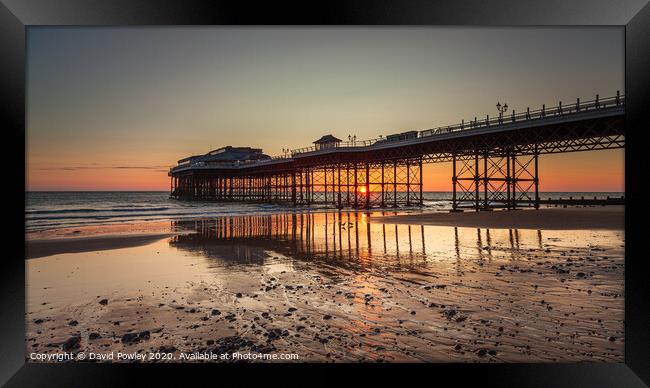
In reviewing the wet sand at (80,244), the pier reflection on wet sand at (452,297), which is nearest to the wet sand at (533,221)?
the pier reflection on wet sand at (452,297)

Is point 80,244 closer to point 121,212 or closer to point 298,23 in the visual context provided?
point 298,23

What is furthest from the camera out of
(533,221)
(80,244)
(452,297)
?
(533,221)

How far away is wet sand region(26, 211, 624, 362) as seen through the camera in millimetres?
4730

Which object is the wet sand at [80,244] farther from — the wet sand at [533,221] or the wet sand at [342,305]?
the wet sand at [533,221]

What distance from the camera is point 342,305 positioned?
6.30 metres

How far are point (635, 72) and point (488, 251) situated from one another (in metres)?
→ 7.13

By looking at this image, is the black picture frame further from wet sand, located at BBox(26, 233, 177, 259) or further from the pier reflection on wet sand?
wet sand, located at BBox(26, 233, 177, 259)

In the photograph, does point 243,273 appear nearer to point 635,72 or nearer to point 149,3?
point 149,3

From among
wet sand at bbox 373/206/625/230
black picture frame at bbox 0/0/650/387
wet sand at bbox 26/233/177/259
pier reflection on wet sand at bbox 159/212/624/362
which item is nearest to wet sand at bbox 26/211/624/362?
pier reflection on wet sand at bbox 159/212/624/362

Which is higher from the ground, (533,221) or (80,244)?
(533,221)

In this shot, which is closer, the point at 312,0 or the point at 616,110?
the point at 312,0

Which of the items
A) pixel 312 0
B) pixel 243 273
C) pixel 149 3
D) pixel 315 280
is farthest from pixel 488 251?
pixel 149 3

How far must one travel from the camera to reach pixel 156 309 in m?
6.32

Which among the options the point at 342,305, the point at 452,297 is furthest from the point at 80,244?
the point at 452,297
